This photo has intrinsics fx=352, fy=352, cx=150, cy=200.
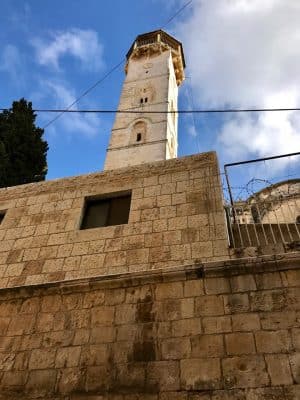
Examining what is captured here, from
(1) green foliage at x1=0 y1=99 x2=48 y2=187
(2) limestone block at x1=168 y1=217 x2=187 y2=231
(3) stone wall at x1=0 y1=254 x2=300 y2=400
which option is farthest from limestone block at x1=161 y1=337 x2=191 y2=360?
(1) green foliage at x1=0 y1=99 x2=48 y2=187

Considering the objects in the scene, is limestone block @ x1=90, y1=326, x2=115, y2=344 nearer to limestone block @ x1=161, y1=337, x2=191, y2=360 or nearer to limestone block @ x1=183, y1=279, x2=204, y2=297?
limestone block @ x1=161, y1=337, x2=191, y2=360

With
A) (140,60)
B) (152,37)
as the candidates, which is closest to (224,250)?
(140,60)

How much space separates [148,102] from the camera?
26.5m

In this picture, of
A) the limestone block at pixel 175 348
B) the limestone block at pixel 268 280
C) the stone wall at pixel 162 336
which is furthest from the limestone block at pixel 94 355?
the limestone block at pixel 268 280

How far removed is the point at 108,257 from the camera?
5879 millimetres

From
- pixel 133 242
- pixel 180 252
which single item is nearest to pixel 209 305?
pixel 180 252

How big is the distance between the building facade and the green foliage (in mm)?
7862

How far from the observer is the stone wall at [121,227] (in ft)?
18.6

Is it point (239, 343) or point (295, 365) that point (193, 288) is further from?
point (295, 365)

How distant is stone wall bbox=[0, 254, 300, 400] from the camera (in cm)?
381

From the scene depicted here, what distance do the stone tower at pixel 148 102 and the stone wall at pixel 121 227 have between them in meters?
14.8

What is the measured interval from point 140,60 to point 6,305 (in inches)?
1126

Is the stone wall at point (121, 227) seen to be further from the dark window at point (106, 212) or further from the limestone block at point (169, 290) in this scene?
the limestone block at point (169, 290)

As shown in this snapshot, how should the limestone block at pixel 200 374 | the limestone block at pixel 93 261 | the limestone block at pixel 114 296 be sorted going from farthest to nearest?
the limestone block at pixel 93 261, the limestone block at pixel 114 296, the limestone block at pixel 200 374
